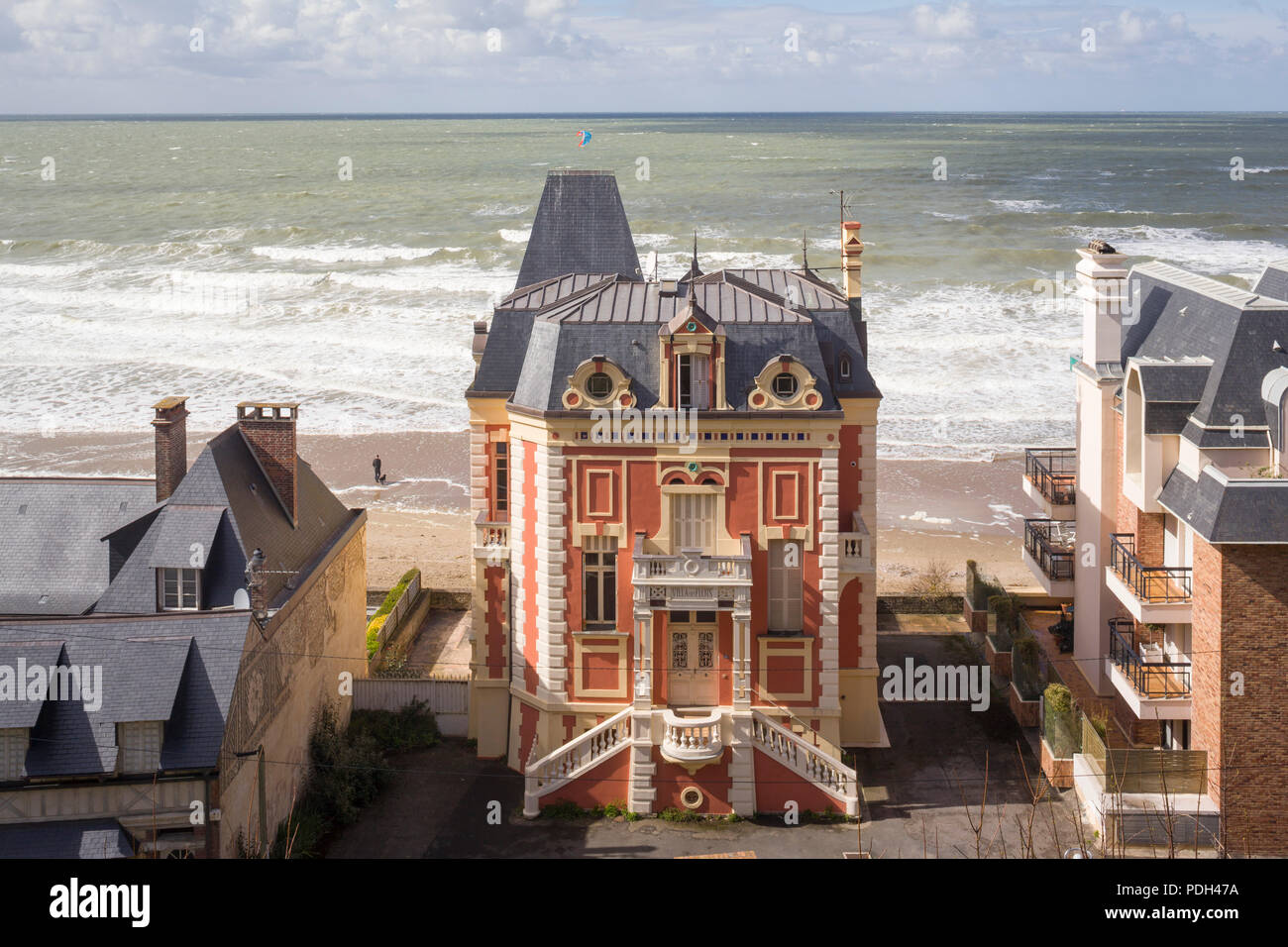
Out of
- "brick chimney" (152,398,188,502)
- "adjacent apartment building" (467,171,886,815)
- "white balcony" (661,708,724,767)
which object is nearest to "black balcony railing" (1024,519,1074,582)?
"adjacent apartment building" (467,171,886,815)

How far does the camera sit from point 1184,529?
29.2 metres

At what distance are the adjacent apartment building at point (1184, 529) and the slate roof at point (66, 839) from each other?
17460mm

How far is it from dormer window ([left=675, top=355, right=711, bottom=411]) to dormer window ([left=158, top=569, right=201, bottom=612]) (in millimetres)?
10158

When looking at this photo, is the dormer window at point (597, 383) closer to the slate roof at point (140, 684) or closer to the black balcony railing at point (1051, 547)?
the slate roof at point (140, 684)

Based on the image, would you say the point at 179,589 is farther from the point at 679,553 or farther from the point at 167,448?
the point at 679,553

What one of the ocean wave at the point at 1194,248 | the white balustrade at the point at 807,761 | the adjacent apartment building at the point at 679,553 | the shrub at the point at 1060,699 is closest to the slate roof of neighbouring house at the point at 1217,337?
the shrub at the point at 1060,699

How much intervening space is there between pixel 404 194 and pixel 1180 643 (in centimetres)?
13729

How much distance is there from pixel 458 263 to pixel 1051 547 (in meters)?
84.2

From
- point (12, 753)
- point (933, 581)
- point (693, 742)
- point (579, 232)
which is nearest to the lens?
point (12, 753)

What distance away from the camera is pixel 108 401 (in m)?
71.6

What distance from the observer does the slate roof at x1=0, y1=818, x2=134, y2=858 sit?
22.6 meters

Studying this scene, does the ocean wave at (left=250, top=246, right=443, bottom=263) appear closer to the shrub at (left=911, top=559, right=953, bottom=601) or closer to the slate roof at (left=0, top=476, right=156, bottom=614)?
the shrub at (left=911, top=559, right=953, bottom=601)

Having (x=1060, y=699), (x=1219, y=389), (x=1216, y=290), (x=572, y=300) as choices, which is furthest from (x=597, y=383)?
(x=1216, y=290)

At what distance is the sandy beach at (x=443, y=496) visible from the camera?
47.7m
